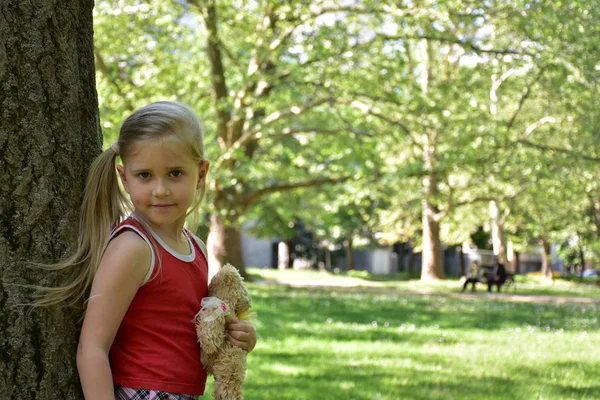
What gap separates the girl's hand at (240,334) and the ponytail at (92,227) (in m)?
0.50

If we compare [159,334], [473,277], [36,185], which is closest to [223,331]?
[159,334]

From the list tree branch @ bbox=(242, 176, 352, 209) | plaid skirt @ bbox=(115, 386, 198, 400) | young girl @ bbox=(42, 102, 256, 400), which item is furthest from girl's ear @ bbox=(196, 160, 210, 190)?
tree branch @ bbox=(242, 176, 352, 209)

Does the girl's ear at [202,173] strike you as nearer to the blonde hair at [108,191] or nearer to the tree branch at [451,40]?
the blonde hair at [108,191]

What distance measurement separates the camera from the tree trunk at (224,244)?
23.2 metres

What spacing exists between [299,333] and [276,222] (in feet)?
85.9

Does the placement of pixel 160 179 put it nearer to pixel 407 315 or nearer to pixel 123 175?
pixel 123 175

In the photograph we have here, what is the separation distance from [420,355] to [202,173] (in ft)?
21.7

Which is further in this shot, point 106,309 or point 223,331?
point 223,331

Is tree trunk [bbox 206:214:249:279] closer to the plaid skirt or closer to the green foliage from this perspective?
the green foliage

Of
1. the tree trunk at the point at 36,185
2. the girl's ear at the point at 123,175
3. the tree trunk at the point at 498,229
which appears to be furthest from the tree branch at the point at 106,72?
the tree trunk at the point at 498,229

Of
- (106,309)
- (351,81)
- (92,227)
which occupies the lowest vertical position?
(106,309)

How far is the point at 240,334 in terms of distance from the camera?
275 centimetres

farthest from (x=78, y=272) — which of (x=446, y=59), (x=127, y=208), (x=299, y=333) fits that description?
(x=446, y=59)

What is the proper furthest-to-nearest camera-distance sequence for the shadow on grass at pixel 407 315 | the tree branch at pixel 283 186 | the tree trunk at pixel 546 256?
the tree trunk at pixel 546 256 < the tree branch at pixel 283 186 < the shadow on grass at pixel 407 315
